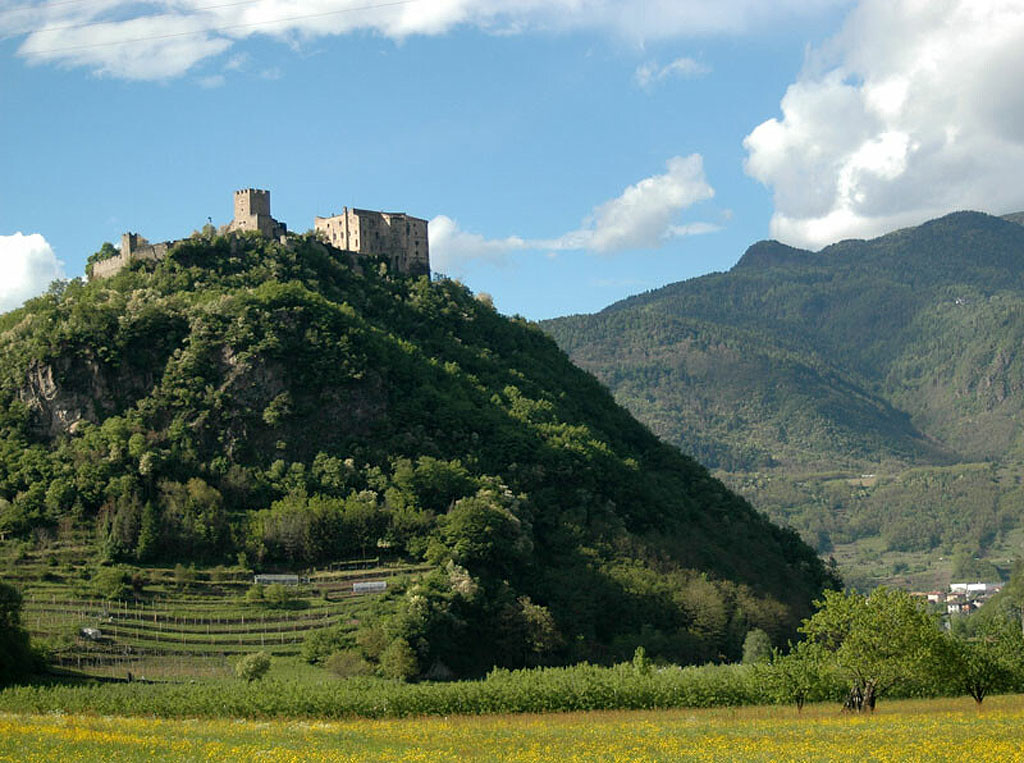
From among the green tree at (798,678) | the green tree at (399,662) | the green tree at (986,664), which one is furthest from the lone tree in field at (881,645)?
the green tree at (399,662)

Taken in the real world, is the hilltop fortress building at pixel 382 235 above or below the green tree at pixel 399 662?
above

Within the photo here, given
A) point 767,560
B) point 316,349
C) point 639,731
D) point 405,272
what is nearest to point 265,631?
point 316,349

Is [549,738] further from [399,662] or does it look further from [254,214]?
[254,214]

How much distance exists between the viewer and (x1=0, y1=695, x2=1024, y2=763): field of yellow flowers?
58.0m

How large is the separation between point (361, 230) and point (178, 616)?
78271mm

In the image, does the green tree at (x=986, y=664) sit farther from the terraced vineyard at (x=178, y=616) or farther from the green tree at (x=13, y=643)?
the green tree at (x=13, y=643)

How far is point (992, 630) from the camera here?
110m

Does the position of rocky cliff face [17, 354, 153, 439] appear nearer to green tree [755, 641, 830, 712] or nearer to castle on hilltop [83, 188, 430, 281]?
castle on hilltop [83, 188, 430, 281]

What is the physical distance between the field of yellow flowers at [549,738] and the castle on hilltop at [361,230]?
10411 cm

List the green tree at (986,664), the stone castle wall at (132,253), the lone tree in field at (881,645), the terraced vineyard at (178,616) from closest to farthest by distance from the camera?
the lone tree in field at (881,645)
the green tree at (986,664)
the terraced vineyard at (178,616)
the stone castle wall at (132,253)

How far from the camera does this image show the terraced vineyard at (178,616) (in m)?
111

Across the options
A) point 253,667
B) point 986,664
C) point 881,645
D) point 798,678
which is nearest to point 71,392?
point 253,667

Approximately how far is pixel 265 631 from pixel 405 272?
259ft

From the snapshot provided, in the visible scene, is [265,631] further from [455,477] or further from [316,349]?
[316,349]
